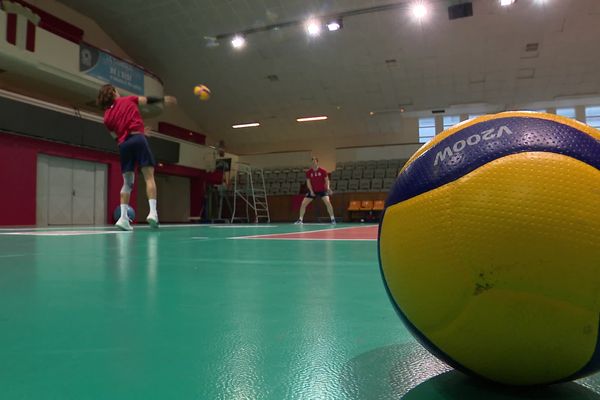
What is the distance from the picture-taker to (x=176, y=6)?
9.90 metres

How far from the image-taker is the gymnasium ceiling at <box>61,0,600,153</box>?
970 centimetres

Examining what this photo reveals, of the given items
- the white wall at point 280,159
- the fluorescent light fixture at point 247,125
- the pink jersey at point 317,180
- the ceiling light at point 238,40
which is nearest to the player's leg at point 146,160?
the pink jersey at point 317,180

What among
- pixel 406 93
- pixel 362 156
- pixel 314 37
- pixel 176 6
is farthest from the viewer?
pixel 362 156

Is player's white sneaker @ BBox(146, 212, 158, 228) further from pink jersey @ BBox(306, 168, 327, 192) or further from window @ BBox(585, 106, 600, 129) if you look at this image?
window @ BBox(585, 106, 600, 129)

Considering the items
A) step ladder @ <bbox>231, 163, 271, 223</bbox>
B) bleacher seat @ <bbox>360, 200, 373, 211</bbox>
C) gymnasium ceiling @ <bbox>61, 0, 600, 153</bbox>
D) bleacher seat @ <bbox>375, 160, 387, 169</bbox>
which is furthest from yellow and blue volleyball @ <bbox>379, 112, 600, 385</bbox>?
bleacher seat @ <bbox>375, 160, 387, 169</bbox>

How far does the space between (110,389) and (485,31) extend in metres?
11.5

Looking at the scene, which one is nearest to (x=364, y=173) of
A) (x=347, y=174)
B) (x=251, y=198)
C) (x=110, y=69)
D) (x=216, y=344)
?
(x=347, y=174)

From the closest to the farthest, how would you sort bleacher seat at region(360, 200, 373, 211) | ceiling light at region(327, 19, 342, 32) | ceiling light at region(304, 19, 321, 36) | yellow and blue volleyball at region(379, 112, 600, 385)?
yellow and blue volleyball at region(379, 112, 600, 385) → ceiling light at region(327, 19, 342, 32) → ceiling light at region(304, 19, 321, 36) → bleacher seat at region(360, 200, 373, 211)

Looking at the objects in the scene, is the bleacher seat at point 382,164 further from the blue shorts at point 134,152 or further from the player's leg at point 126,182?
the player's leg at point 126,182

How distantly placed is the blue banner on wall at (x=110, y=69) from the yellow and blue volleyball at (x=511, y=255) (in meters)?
11.3

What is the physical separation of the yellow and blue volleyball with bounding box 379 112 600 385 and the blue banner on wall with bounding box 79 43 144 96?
36.9 ft

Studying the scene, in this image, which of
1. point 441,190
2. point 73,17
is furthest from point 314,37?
point 441,190

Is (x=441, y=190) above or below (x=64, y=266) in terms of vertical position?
above

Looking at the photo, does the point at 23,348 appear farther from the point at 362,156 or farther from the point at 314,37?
the point at 362,156
